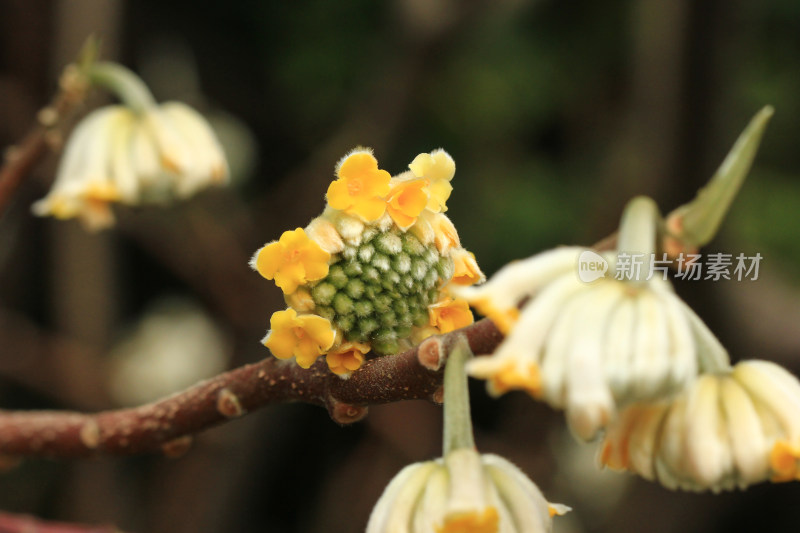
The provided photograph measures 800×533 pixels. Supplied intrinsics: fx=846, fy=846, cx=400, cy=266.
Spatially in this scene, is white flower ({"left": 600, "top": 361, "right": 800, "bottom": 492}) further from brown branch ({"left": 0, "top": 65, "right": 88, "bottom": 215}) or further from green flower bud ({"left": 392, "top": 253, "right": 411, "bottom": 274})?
brown branch ({"left": 0, "top": 65, "right": 88, "bottom": 215})

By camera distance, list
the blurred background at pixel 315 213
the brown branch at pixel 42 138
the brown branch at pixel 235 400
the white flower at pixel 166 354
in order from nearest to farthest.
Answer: the brown branch at pixel 235 400 → the brown branch at pixel 42 138 → the blurred background at pixel 315 213 → the white flower at pixel 166 354

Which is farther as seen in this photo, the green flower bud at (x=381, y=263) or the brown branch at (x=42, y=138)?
the brown branch at (x=42, y=138)

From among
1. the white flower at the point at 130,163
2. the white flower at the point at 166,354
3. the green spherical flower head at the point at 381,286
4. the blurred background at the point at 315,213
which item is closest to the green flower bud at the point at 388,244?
the green spherical flower head at the point at 381,286

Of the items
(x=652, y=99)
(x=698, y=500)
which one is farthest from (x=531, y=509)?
(x=698, y=500)

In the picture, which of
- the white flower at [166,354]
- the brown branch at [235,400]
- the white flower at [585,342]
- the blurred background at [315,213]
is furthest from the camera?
the white flower at [166,354]

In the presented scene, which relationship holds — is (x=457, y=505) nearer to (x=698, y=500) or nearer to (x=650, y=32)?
(x=650, y=32)

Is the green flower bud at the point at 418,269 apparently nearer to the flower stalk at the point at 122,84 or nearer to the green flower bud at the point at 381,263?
the green flower bud at the point at 381,263

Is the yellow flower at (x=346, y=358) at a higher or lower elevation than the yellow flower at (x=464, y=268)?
lower
